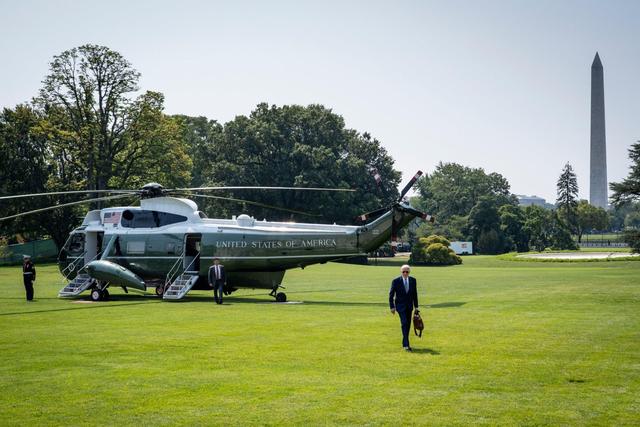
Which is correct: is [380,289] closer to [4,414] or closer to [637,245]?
[4,414]

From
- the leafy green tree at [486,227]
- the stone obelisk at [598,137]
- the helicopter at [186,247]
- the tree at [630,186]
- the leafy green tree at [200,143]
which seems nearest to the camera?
the helicopter at [186,247]

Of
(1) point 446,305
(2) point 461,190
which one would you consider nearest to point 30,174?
(1) point 446,305

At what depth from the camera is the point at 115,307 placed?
27641mm

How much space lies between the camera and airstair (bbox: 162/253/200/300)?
30597mm

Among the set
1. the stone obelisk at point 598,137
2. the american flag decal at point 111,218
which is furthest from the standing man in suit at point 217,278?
the stone obelisk at point 598,137

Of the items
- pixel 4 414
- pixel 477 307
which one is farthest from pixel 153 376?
pixel 477 307

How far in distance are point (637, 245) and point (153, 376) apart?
60148 mm

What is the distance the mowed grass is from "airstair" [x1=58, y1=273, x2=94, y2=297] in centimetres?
541

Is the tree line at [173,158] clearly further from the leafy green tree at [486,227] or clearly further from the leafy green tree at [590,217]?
the leafy green tree at [590,217]

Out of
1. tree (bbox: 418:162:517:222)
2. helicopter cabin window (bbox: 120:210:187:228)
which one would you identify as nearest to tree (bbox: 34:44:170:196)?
helicopter cabin window (bbox: 120:210:187:228)

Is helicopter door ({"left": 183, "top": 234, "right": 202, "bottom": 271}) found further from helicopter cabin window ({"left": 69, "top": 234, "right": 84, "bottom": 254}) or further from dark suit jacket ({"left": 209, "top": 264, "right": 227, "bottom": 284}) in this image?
helicopter cabin window ({"left": 69, "top": 234, "right": 84, "bottom": 254})

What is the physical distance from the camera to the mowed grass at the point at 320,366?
1064 cm

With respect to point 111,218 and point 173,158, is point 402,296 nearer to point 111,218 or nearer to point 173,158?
point 111,218

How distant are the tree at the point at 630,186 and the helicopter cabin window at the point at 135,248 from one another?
47249 millimetres
